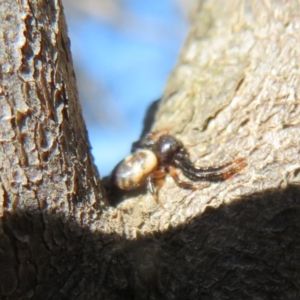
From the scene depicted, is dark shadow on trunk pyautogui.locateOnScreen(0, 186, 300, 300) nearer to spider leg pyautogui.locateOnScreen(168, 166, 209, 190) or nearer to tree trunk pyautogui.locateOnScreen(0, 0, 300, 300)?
tree trunk pyautogui.locateOnScreen(0, 0, 300, 300)

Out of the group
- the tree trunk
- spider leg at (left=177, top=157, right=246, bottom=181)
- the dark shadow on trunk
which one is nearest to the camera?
the tree trunk

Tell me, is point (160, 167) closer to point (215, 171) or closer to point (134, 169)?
point (134, 169)

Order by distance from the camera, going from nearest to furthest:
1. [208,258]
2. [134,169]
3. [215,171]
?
1. [208,258]
2. [215,171]
3. [134,169]

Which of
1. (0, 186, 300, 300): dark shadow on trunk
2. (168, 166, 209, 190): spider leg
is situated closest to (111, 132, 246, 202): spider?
(168, 166, 209, 190): spider leg

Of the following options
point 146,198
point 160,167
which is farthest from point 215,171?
point 160,167

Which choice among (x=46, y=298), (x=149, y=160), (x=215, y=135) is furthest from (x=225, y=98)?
(x=46, y=298)

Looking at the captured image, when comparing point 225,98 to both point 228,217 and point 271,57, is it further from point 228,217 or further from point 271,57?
point 228,217

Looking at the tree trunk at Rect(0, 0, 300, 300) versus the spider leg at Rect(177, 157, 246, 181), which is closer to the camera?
the tree trunk at Rect(0, 0, 300, 300)

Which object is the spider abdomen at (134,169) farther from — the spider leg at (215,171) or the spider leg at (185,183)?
the spider leg at (215,171)
